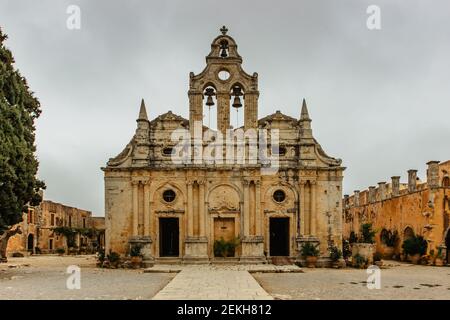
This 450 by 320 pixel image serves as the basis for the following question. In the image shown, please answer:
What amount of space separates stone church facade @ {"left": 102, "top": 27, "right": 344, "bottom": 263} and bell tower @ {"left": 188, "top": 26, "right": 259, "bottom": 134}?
50 mm

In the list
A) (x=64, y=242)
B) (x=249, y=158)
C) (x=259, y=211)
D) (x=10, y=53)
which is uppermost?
(x=10, y=53)

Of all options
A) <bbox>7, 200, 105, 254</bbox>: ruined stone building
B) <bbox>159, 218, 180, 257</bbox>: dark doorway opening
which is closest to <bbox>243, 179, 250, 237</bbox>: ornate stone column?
<bbox>159, 218, 180, 257</bbox>: dark doorway opening

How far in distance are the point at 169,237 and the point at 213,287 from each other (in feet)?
36.6

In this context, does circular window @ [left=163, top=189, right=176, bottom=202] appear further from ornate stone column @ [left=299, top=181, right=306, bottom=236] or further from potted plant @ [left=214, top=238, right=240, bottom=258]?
ornate stone column @ [left=299, top=181, right=306, bottom=236]

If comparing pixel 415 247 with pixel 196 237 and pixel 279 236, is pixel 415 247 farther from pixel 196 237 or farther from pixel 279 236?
pixel 196 237

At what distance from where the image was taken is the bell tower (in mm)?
26500

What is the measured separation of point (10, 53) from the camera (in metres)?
21.6

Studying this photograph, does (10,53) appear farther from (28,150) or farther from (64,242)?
(64,242)

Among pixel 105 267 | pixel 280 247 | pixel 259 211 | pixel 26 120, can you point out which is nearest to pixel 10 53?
Result: pixel 26 120

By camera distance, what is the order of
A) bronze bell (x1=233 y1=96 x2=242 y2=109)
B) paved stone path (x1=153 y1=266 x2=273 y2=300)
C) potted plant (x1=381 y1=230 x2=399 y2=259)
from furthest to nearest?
1. potted plant (x1=381 y1=230 x2=399 y2=259)
2. bronze bell (x1=233 y1=96 x2=242 y2=109)
3. paved stone path (x1=153 y1=266 x2=273 y2=300)
